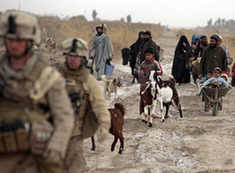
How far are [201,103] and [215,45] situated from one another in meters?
2.34

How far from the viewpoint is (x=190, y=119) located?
357 inches

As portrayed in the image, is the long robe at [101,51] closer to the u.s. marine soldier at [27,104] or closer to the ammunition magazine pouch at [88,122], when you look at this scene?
the ammunition magazine pouch at [88,122]

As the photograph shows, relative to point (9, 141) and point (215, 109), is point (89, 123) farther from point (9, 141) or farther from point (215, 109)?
point (215, 109)

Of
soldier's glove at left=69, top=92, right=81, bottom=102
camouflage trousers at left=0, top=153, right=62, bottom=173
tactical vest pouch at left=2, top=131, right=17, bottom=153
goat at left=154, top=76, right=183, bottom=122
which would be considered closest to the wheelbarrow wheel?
goat at left=154, top=76, right=183, bottom=122

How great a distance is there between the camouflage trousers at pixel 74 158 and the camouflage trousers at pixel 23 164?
90 centimetres

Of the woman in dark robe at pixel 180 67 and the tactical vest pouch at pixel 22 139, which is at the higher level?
the tactical vest pouch at pixel 22 139

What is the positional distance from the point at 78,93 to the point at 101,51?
9983mm

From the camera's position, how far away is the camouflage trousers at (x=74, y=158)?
3.76 metres

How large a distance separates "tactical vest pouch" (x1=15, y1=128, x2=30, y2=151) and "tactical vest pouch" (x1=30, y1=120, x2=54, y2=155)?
0.04 meters

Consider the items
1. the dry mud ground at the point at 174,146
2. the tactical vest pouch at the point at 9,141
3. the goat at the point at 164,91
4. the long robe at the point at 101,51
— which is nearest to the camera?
the tactical vest pouch at the point at 9,141

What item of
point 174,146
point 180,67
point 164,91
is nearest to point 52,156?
point 174,146

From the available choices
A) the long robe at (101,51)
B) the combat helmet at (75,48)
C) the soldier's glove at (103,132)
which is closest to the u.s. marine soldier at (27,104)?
the soldier's glove at (103,132)

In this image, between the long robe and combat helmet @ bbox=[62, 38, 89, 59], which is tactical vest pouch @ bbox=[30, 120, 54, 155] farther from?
the long robe

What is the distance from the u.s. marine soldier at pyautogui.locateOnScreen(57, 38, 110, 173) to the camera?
366cm
